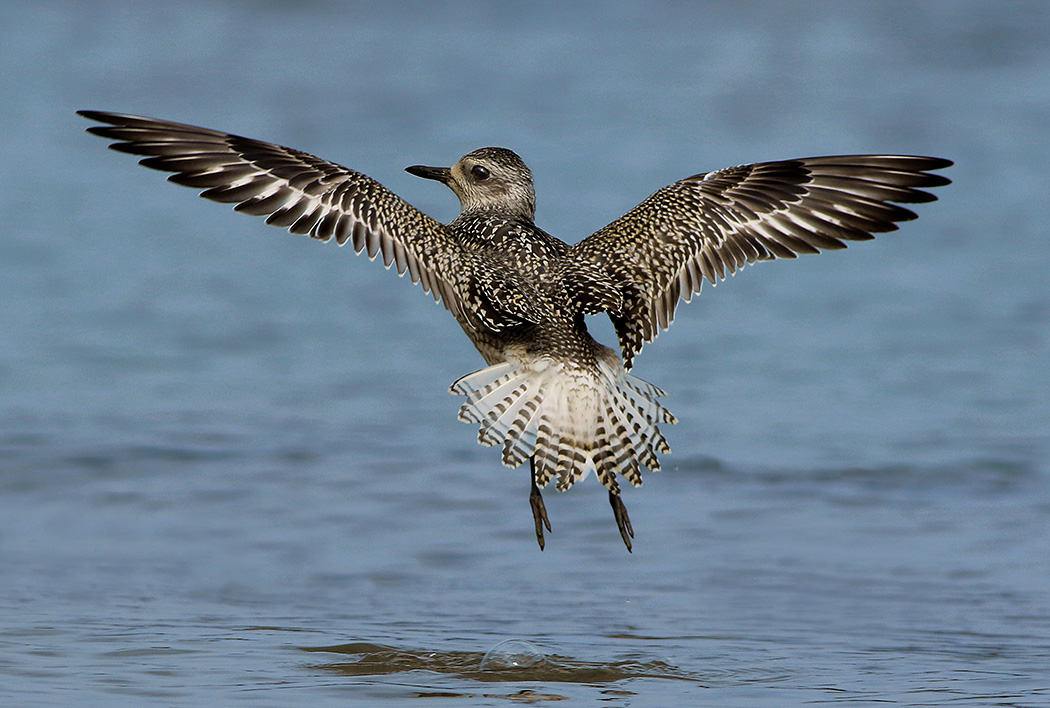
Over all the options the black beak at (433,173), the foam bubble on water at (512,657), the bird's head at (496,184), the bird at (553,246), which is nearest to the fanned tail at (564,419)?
the bird at (553,246)

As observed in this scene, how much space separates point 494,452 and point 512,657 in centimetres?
310

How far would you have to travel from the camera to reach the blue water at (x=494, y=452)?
565cm

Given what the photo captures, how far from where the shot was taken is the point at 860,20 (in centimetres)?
1731

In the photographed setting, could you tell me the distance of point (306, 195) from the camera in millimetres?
5875

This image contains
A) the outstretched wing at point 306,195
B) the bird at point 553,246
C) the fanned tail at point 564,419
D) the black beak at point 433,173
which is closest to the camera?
the fanned tail at point 564,419

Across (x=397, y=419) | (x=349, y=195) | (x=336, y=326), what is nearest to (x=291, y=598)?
(x=349, y=195)

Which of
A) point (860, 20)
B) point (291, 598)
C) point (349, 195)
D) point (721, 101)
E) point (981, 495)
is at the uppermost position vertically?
point (860, 20)

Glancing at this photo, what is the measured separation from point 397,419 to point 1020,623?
13.4 feet

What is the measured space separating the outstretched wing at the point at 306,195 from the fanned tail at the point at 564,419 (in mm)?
556

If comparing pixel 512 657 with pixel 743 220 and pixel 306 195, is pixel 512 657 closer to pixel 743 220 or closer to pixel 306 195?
pixel 306 195

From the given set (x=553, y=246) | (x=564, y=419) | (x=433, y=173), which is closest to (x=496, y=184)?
(x=433, y=173)

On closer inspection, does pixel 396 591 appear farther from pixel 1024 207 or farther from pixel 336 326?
pixel 1024 207

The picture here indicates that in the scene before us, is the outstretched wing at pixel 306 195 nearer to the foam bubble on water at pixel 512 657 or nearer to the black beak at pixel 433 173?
the black beak at pixel 433 173

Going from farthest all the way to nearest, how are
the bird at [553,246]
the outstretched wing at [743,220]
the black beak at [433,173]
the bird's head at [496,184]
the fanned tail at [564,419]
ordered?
the black beak at [433,173]
the bird's head at [496,184]
the outstretched wing at [743,220]
the bird at [553,246]
the fanned tail at [564,419]
